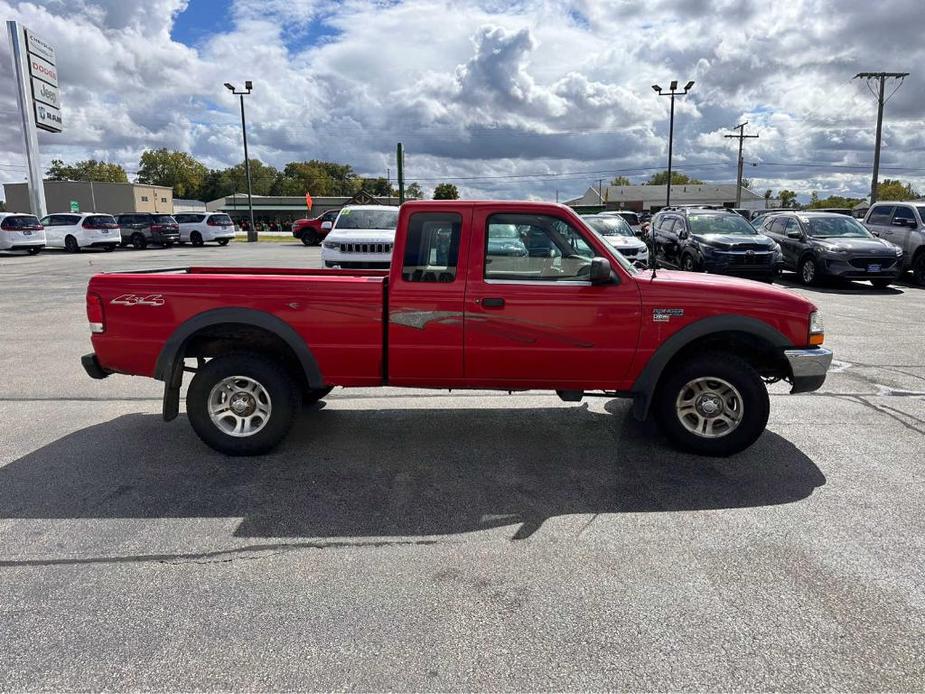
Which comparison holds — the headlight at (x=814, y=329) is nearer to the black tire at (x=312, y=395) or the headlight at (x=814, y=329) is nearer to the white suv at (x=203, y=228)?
the black tire at (x=312, y=395)

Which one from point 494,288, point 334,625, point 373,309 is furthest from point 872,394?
point 334,625

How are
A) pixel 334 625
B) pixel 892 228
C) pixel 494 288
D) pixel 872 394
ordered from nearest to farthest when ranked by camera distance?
1. pixel 334 625
2. pixel 494 288
3. pixel 872 394
4. pixel 892 228

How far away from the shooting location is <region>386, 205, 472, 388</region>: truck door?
4.41 m

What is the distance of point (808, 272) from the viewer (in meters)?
15.0

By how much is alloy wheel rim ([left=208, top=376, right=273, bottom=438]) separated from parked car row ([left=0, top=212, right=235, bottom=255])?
28486mm

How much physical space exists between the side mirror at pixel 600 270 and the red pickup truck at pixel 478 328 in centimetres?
3

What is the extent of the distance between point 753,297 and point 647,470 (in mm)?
1421

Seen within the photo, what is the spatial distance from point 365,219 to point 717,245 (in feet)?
26.1

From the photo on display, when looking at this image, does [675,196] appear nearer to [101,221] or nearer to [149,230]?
[149,230]

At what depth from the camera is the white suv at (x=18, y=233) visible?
26.8 meters

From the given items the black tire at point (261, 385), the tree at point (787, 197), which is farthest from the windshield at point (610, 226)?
the tree at point (787, 197)

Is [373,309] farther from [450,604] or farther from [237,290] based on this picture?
[450,604]

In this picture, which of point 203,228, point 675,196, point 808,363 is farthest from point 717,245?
point 675,196

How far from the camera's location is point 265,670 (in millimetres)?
2451
